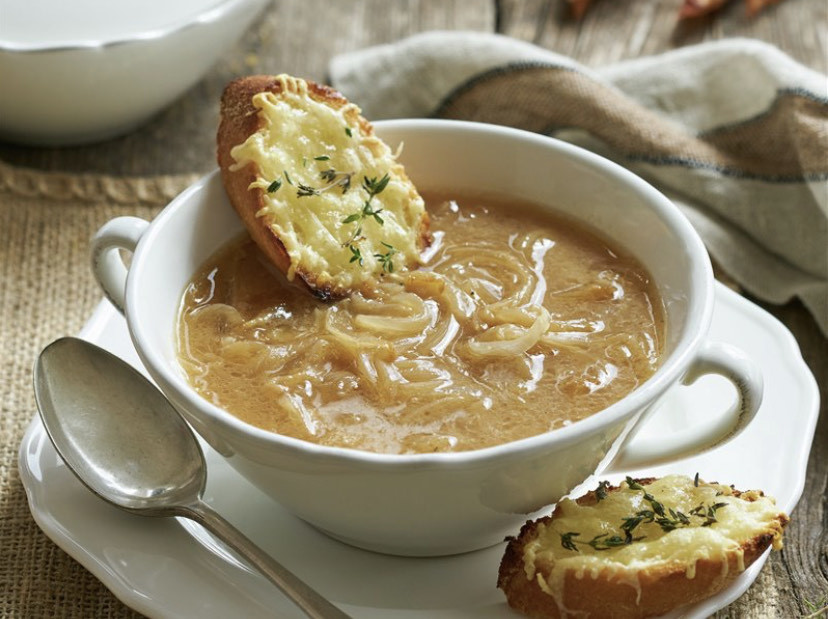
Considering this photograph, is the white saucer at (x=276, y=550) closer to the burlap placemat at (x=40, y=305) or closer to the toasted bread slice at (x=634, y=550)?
the toasted bread slice at (x=634, y=550)

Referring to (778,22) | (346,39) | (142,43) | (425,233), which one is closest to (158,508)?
(425,233)

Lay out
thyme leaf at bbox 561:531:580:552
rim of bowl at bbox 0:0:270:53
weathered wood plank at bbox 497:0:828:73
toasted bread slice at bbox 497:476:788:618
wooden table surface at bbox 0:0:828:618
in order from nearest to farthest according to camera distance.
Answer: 1. toasted bread slice at bbox 497:476:788:618
2. thyme leaf at bbox 561:531:580:552
3. rim of bowl at bbox 0:0:270:53
4. wooden table surface at bbox 0:0:828:618
5. weathered wood plank at bbox 497:0:828:73

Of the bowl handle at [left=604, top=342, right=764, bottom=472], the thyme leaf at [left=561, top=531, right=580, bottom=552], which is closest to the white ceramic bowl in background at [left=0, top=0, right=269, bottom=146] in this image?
the bowl handle at [left=604, top=342, right=764, bottom=472]

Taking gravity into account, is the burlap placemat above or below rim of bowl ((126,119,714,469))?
below

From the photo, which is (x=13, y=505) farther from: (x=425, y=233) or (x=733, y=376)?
(x=733, y=376)

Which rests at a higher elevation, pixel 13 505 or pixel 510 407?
pixel 510 407

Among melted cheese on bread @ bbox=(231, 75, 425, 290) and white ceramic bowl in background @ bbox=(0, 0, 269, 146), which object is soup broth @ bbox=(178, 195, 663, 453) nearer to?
melted cheese on bread @ bbox=(231, 75, 425, 290)

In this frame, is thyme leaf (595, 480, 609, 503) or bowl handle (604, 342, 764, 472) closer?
bowl handle (604, 342, 764, 472)
